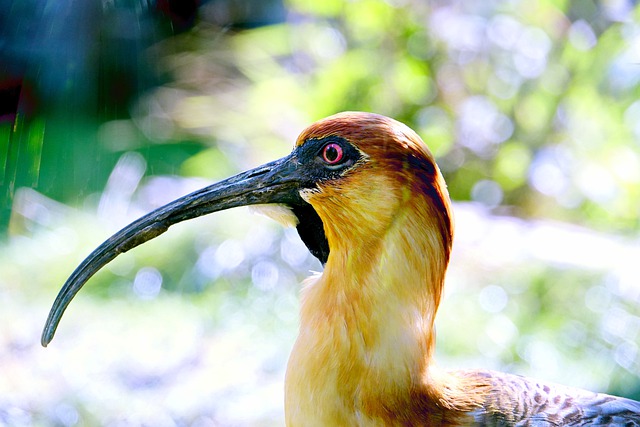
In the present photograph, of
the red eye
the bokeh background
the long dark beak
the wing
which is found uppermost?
the red eye

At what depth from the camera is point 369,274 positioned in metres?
1.89

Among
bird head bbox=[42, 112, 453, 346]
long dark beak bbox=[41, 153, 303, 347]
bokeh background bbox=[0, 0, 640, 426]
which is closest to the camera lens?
bird head bbox=[42, 112, 453, 346]

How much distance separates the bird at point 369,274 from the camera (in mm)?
1862

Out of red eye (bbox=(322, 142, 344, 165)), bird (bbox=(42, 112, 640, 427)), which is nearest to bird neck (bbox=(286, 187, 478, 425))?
bird (bbox=(42, 112, 640, 427))

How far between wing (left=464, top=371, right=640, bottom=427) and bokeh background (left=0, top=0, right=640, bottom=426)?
1.23 metres

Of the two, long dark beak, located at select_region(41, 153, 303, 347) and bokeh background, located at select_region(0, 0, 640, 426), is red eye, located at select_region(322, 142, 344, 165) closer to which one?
long dark beak, located at select_region(41, 153, 303, 347)

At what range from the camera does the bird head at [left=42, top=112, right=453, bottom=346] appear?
1858 millimetres

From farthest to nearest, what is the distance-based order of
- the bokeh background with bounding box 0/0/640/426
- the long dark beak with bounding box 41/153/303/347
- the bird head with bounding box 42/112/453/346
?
the bokeh background with bounding box 0/0/640/426
the long dark beak with bounding box 41/153/303/347
the bird head with bounding box 42/112/453/346

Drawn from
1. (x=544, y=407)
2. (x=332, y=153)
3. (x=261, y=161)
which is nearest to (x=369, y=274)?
(x=332, y=153)

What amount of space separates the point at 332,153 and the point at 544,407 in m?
0.76

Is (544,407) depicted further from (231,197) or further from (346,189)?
(231,197)

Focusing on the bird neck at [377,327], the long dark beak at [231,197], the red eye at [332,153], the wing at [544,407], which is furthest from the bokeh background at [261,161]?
the wing at [544,407]

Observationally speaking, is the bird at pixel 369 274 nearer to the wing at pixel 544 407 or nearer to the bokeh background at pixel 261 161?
the wing at pixel 544 407

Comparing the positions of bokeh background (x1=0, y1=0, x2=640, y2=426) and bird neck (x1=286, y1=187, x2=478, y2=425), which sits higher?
bird neck (x1=286, y1=187, x2=478, y2=425)
